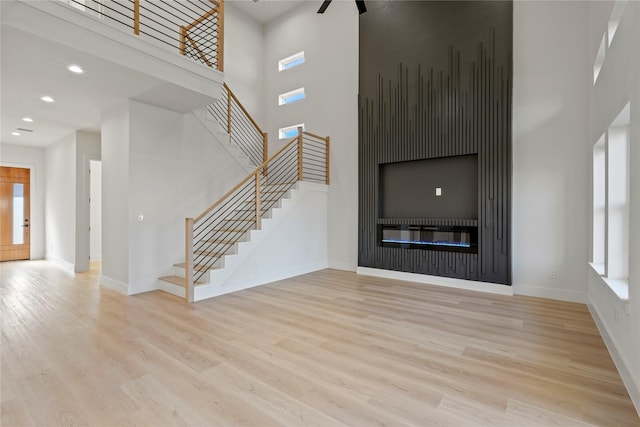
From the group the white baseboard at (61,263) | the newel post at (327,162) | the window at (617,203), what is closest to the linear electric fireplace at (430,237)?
the newel post at (327,162)

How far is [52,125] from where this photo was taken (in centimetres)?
595

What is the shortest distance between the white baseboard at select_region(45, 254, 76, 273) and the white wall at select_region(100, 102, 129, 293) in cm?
197

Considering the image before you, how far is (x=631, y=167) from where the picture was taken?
7.57 feet

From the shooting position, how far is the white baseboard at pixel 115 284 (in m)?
4.71

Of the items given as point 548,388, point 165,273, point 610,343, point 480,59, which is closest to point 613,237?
point 610,343

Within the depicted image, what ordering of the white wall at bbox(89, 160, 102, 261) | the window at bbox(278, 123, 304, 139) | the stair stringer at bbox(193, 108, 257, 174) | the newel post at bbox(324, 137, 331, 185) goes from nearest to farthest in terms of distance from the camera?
the stair stringer at bbox(193, 108, 257, 174)
the newel post at bbox(324, 137, 331, 185)
the window at bbox(278, 123, 304, 139)
the white wall at bbox(89, 160, 102, 261)

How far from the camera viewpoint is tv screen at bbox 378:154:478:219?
5.17m

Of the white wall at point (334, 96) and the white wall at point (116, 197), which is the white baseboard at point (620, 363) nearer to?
the white wall at point (334, 96)

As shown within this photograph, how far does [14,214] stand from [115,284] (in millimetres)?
5190

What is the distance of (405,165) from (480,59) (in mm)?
2045

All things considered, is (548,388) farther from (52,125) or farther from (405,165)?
(52,125)

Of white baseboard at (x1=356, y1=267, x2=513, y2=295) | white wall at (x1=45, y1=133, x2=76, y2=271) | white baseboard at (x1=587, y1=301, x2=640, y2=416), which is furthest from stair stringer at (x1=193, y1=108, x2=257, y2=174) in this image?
white baseboard at (x1=587, y1=301, x2=640, y2=416)

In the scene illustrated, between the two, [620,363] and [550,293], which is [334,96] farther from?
[620,363]

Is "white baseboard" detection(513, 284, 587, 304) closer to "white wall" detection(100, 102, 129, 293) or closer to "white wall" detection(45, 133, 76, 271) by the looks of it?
"white wall" detection(100, 102, 129, 293)
